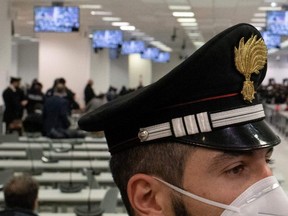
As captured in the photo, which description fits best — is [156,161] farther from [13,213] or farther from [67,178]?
[67,178]

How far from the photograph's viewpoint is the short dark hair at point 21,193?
14.6 feet

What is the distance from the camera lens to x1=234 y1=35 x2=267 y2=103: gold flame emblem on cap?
117cm

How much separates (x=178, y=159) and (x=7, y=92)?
1196cm

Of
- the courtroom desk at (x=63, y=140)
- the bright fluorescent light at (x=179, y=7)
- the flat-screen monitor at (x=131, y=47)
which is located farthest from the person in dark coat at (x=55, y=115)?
the flat-screen monitor at (x=131, y=47)

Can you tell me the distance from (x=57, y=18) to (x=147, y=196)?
12.8m

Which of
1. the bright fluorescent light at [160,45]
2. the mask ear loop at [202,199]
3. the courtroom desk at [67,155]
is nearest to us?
the mask ear loop at [202,199]

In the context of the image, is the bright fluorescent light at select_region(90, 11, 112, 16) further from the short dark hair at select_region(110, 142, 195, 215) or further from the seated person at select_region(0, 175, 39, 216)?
the short dark hair at select_region(110, 142, 195, 215)

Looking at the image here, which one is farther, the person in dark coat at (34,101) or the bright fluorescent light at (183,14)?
the bright fluorescent light at (183,14)

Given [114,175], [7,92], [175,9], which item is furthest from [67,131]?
[114,175]

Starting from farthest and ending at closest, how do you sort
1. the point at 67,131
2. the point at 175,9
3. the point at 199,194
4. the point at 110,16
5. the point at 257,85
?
the point at 110,16 → the point at 175,9 → the point at 67,131 → the point at 257,85 → the point at 199,194

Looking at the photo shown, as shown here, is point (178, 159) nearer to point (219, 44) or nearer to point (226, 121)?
point (226, 121)

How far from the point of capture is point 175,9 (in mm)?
15336

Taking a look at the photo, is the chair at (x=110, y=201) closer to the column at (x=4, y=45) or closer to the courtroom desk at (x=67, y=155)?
the courtroom desk at (x=67, y=155)

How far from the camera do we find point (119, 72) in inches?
1437
